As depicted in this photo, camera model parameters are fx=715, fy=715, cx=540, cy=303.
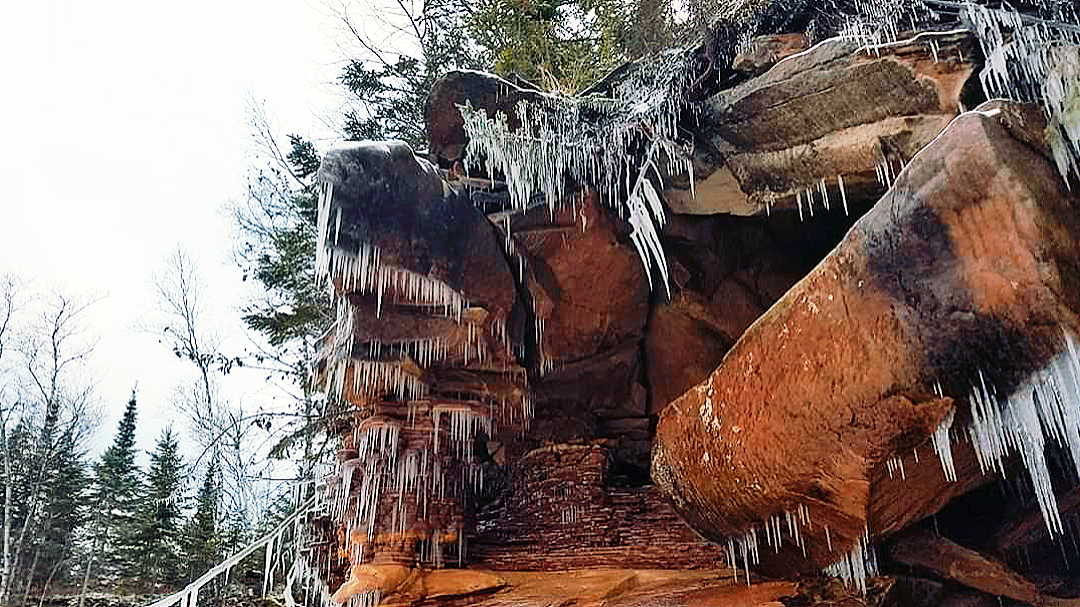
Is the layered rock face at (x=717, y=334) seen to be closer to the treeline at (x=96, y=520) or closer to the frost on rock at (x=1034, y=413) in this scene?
the frost on rock at (x=1034, y=413)

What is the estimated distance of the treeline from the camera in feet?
53.4

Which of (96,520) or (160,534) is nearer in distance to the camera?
(160,534)

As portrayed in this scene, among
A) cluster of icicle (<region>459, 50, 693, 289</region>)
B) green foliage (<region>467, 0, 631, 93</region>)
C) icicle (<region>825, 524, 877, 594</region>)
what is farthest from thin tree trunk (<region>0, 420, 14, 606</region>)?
icicle (<region>825, 524, 877, 594</region>)

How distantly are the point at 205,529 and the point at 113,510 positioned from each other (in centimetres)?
720

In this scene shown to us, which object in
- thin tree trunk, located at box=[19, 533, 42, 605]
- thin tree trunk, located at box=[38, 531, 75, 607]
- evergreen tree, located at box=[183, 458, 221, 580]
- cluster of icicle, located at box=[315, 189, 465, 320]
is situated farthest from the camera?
thin tree trunk, located at box=[38, 531, 75, 607]

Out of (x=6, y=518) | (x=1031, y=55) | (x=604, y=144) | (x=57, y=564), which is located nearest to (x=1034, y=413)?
(x=1031, y=55)

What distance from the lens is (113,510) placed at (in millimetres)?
20344

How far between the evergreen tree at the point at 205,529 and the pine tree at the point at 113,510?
3.49m

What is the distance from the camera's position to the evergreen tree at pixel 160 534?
56.1ft

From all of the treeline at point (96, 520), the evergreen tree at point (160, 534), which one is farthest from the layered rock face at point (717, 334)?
the evergreen tree at point (160, 534)

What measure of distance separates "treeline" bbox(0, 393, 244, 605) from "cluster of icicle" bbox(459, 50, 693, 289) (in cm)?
1230

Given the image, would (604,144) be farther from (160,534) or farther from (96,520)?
(96,520)

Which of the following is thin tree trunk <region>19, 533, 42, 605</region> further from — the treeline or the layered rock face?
the layered rock face

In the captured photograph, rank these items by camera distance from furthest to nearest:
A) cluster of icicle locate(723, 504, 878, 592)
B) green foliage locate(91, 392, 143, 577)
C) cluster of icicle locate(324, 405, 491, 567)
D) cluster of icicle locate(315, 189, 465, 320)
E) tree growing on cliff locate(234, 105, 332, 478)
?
green foliage locate(91, 392, 143, 577) → tree growing on cliff locate(234, 105, 332, 478) → cluster of icicle locate(324, 405, 491, 567) → cluster of icicle locate(315, 189, 465, 320) → cluster of icicle locate(723, 504, 878, 592)
